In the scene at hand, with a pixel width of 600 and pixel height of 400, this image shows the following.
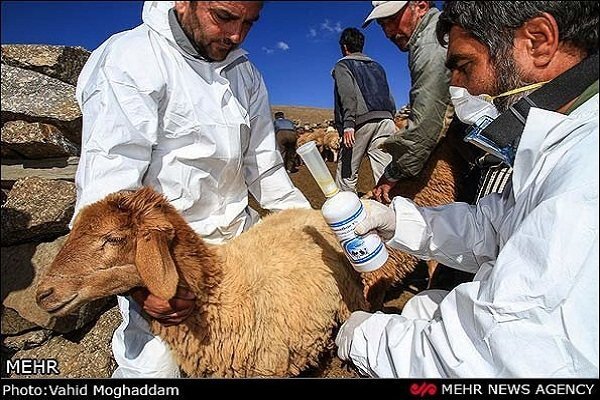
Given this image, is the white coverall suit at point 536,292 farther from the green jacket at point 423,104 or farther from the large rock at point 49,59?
the large rock at point 49,59

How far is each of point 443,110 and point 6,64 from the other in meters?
2.40

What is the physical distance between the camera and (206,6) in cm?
175

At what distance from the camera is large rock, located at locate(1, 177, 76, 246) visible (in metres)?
2.35

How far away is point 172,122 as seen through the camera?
192 centimetres

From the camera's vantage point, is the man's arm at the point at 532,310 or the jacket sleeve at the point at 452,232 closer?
the man's arm at the point at 532,310

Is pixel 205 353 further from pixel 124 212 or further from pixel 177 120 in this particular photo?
pixel 177 120

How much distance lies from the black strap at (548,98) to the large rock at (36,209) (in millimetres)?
2010

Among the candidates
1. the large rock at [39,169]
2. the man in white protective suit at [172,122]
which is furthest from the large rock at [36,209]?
the man in white protective suit at [172,122]

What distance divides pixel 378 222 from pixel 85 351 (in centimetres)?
150

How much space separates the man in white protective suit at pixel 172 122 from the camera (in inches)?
69.4

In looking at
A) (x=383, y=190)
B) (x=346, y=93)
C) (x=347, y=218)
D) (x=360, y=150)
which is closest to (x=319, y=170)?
(x=347, y=218)

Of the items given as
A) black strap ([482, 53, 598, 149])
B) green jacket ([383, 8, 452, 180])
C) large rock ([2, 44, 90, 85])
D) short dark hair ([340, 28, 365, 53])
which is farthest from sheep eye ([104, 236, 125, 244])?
green jacket ([383, 8, 452, 180])

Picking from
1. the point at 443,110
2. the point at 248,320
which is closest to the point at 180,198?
the point at 248,320

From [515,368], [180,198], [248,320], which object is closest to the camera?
[515,368]
